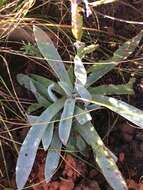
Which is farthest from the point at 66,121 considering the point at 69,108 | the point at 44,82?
the point at 44,82

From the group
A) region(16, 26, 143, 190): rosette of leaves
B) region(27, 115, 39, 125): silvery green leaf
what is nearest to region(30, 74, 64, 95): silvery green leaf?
region(16, 26, 143, 190): rosette of leaves

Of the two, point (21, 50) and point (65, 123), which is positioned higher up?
point (21, 50)

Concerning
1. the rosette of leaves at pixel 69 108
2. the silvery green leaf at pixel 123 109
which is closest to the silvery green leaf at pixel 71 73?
the rosette of leaves at pixel 69 108

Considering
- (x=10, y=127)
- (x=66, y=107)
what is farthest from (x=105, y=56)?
→ (x=10, y=127)

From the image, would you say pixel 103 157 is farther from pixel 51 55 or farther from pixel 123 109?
pixel 51 55

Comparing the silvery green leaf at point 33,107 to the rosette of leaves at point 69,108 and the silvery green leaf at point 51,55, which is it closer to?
the rosette of leaves at point 69,108

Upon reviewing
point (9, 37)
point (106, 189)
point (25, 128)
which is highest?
point (9, 37)

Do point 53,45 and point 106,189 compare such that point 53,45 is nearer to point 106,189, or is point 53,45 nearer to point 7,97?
point 7,97
